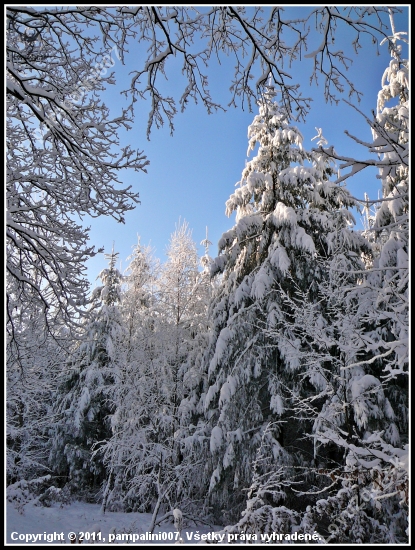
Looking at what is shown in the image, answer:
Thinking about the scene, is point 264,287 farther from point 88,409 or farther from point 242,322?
point 88,409

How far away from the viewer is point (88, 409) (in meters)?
16.3

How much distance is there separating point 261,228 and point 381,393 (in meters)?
5.38

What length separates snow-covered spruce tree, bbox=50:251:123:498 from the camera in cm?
1583

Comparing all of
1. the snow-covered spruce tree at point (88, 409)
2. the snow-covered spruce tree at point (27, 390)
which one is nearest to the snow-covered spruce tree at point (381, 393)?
the snow-covered spruce tree at point (27, 390)

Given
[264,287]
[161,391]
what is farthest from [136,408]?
[264,287]

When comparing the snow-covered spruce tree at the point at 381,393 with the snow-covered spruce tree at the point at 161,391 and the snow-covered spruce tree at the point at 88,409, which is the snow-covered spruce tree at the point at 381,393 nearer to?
the snow-covered spruce tree at the point at 161,391

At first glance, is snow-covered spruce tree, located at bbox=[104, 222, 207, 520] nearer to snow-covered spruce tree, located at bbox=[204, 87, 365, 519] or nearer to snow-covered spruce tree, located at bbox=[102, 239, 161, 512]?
snow-covered spruce tree, located at bbox=[102, 239, 161, 512]

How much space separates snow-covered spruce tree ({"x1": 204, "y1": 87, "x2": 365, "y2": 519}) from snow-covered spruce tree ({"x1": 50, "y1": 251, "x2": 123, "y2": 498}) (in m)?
6.96

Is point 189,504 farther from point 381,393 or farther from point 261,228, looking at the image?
point 261,228

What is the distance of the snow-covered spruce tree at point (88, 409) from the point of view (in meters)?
15.8

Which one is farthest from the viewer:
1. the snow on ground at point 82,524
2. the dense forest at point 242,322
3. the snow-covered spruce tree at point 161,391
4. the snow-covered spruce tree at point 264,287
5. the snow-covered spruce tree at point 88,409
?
the snow-covered spruce tree at point 88,409

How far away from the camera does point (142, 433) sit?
1014cm

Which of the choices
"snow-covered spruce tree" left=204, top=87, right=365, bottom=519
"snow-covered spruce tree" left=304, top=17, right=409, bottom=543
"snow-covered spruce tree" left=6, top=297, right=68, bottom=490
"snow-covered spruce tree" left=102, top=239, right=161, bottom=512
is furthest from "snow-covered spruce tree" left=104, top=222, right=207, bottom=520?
"snow-covered spruce tree" left=304, top=17, right=409, bottom=543

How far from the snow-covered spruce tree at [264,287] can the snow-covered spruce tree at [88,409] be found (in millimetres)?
6958
